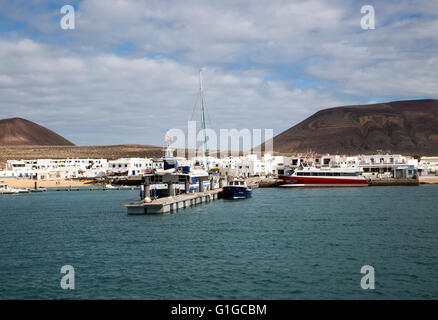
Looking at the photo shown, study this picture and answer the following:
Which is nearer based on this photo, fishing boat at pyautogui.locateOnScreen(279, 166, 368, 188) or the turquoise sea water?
the turquoise sea water

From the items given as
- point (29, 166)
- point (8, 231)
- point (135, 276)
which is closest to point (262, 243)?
point (135, 276)

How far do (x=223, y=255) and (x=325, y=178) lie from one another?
71.8 m

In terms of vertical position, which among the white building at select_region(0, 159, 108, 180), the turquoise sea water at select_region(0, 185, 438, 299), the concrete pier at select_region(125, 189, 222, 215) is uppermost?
the white building at select_region(0, 159, 108, 180)

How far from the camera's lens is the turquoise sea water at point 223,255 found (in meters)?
19.5

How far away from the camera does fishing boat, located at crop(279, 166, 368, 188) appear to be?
9400 centimetres

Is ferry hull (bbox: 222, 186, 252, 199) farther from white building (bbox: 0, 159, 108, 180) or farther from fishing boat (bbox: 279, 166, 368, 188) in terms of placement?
white building (bbox: 0, 159, 108, 180)

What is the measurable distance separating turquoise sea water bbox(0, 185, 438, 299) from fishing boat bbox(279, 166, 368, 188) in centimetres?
4909

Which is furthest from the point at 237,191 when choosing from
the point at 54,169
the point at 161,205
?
the point at 54,169

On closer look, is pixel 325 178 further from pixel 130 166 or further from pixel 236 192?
pixel 130 166


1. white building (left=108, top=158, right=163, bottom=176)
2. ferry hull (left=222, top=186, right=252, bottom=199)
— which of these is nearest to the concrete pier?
ferry hull (left=222, top=186, right=252, bottom=199)

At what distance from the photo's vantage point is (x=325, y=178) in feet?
309

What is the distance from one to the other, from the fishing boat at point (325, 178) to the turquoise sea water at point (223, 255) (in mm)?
49085

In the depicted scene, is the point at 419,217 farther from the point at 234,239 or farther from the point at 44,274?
the point at 44,274

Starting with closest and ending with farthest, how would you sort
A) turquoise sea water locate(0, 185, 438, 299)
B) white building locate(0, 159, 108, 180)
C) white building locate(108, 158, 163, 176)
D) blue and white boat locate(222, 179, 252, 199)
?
turquoise sea water locate(0, 185, 438, 299) → blue and white boat locate(222, 179, 252, 199) → white building locate(108, 158, 163, 176) → white building locate(0, 159, 108, 180)
